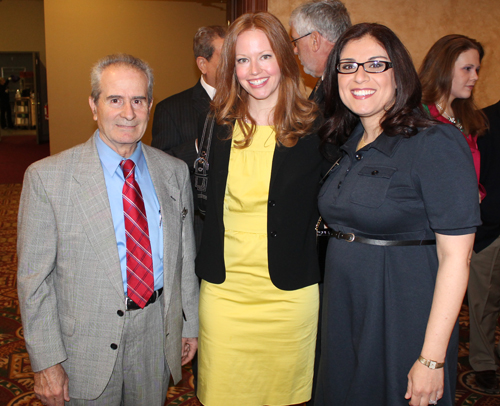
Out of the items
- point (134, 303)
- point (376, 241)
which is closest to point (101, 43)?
point (134, 303)

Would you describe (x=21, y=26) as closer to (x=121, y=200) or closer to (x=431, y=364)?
(x=121, y=200)

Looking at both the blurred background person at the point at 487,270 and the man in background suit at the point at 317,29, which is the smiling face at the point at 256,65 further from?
the blurred background person at the point at 487,270

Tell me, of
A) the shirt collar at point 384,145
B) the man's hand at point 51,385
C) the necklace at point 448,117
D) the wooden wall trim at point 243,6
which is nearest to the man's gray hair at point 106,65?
the shirt collar at point 384,145

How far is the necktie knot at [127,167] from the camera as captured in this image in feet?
6.03

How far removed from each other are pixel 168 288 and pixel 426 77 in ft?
7.68

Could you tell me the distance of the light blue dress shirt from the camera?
1.77 metres

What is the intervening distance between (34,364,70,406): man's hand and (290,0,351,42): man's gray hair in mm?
2229

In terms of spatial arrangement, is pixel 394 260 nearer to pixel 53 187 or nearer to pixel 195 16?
pixel 53 187

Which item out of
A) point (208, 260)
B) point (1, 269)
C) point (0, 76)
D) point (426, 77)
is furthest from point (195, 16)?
point (0, 76)

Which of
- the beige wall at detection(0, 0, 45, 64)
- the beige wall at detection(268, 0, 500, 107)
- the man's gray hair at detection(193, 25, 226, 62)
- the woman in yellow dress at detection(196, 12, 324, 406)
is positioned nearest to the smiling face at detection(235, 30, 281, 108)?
the woman in yellow dress at detection(196, 12, 324, 406)

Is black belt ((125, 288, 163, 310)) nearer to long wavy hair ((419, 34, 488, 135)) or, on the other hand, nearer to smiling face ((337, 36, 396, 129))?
smiling face ((337, 36, 396, 129))

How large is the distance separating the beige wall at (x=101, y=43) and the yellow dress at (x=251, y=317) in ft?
25.1

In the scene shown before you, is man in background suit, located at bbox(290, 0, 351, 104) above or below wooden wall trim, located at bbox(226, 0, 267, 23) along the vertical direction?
below

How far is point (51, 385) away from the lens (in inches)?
67.2
